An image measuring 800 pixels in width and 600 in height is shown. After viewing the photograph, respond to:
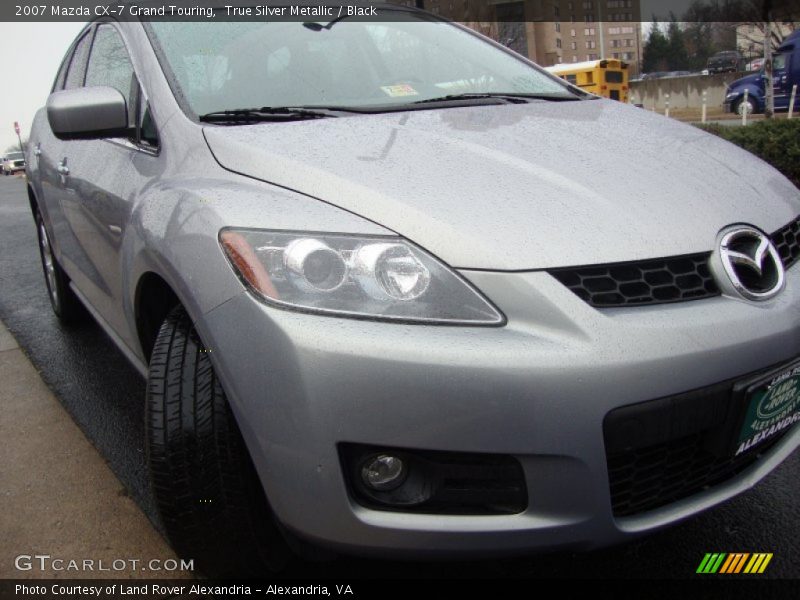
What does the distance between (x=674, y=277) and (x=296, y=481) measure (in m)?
0.88

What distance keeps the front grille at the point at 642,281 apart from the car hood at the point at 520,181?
0.02 meters

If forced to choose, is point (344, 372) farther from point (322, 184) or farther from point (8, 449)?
point (8, 449)

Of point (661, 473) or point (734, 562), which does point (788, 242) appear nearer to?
point (661, 473)

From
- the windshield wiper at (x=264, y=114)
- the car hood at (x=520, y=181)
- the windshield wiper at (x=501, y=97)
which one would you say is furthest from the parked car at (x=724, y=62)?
the windshield wiper at (x=264, y=114)

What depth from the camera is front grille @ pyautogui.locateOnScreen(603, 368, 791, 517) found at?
4.70 ft

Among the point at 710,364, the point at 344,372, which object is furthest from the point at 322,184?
the point at 710,364

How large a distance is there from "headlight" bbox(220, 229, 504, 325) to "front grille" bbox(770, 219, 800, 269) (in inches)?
32.6

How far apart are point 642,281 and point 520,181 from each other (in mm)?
373

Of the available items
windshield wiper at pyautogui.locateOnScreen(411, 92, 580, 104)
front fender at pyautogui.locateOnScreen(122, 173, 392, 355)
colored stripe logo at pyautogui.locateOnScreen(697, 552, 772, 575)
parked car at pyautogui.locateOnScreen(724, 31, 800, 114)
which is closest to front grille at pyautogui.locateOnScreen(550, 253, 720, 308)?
front fender at pyautogui.locateOnScreen(122, 173, 392, 355)

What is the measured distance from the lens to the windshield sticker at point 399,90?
8.11 ft

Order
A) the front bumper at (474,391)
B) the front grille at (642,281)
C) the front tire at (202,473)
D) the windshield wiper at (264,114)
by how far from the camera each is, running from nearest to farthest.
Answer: the front bumper at (474,391)
the front grille at (642,281)
the front tire at (202,473)
the windshield wiper at (264,114)

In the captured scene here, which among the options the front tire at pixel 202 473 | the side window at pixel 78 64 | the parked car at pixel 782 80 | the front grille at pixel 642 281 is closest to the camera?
the front grille at pixel 642 281

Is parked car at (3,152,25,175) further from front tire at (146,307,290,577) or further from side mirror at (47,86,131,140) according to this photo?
front tire at (146,307,290,577)

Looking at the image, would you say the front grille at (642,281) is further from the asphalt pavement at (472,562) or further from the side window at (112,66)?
the side window at (112,66)
